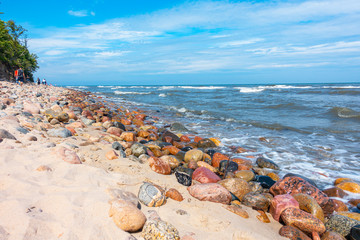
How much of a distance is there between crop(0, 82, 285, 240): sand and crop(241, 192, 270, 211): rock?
104 mm

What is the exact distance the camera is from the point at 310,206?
10.5ft

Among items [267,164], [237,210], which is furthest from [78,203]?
[267,164]

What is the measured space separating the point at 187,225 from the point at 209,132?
623cm

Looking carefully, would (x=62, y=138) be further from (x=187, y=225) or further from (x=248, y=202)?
(x=248, y=202)

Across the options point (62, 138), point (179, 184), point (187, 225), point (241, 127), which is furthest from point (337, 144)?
point (62, 138)

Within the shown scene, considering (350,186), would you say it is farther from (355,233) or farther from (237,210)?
(237,210)

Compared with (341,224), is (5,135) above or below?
above

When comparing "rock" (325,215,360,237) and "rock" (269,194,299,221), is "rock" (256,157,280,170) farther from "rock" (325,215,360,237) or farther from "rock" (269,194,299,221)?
"rock" (325,215,360,237)

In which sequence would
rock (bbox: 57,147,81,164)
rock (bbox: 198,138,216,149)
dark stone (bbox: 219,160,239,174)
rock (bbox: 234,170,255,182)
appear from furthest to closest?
rock (bbox: 198,138,216,149), dark stone (bbox: 219,160,239,174), rock (bbox: 234,170,255,182), rock (bbox: 57,147,81,164)

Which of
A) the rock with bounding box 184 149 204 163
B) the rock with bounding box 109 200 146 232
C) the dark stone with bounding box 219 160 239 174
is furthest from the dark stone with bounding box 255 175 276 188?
the rock with bounding box 109 200 146 232

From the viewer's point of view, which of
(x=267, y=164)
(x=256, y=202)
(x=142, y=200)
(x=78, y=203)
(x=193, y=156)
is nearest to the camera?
(x=78, y=203)

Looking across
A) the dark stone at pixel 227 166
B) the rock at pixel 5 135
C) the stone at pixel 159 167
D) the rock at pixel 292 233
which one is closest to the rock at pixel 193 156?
the dark stone at pixel 227 166

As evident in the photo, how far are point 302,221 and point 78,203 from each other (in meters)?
2.80

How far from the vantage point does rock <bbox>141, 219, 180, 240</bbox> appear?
6.72ft
